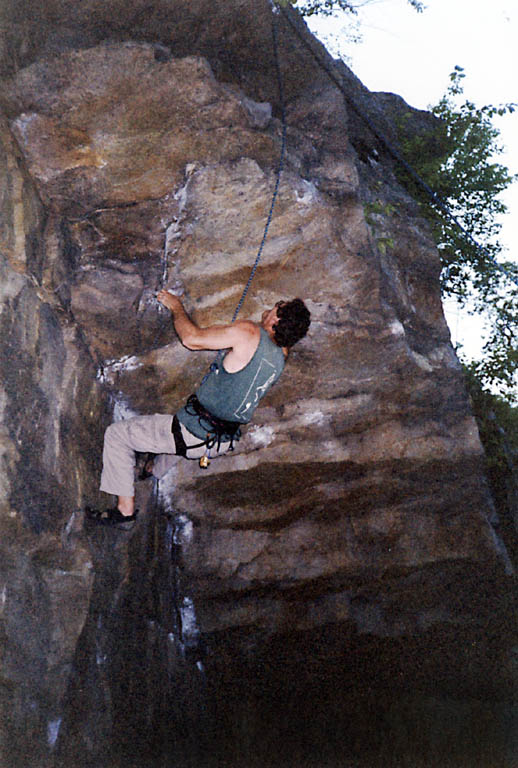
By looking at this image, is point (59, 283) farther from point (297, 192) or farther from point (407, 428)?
point (407, 428)

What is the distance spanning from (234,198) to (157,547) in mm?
2916

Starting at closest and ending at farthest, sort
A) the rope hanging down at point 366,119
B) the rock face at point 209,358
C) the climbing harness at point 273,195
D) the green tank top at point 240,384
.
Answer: the green tank top at point 240,384
the climbing harness at point 273,195
the rock face at point 209,358
the rope hanging down at point 366,119

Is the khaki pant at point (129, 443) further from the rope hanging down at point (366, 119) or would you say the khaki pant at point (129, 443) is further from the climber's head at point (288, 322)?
the rope hanging down at point (366, 119)

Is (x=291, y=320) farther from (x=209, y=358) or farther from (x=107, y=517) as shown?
(x=107, y=517)

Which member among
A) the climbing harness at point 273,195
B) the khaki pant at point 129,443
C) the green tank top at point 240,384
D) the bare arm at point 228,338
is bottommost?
the khaki pant at point 129,443

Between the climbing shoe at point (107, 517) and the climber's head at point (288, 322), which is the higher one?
the climber's head at point (288, 322)

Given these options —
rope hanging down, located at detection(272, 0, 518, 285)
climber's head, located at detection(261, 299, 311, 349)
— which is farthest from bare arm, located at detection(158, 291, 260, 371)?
rope hanging down, located at detection(272, 0, 518, 285)

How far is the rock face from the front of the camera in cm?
435

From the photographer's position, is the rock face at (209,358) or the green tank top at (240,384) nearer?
the green tank top at (240,384)

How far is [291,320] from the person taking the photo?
382 centimetres

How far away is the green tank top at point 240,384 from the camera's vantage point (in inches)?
149

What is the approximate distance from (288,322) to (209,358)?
1350 millimetres

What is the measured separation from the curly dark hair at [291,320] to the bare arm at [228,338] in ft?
0.59

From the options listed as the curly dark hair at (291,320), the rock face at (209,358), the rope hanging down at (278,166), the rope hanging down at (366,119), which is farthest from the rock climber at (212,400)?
the rope hanging down at (366,119)
